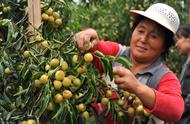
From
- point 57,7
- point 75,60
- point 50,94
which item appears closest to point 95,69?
point 75,60

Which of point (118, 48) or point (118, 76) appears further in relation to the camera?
point (118, 48)

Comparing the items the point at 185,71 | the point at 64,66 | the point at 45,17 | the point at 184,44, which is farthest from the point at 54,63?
the point at 184,44

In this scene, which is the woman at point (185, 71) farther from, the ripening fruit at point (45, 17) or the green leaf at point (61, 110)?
the green leaf at point (61, 110)

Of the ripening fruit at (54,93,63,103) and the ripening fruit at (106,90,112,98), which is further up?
the ripening fruit at (54,93,63,103)

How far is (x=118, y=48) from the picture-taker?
205 cm

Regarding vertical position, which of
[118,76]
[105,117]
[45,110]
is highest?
[118,76]

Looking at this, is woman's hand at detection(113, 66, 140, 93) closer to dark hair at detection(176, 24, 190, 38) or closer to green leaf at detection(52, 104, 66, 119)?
green leaf at detection(52, 104, 66, 119)

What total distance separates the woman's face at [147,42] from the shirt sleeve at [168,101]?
0.15 m

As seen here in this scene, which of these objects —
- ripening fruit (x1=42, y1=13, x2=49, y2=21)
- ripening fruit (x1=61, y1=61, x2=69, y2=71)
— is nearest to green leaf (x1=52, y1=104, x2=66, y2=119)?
ripening fruit (x1=61, y1=61, x2=69, y2=71)

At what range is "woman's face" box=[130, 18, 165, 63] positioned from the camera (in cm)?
195

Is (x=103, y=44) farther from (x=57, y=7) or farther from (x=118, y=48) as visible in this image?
(x=57, y=7)

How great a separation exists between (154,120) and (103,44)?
39cm

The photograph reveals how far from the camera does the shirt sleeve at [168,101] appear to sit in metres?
1.70

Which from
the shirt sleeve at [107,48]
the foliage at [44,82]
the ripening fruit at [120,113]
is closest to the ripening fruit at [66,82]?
the foliage at [44,82]
